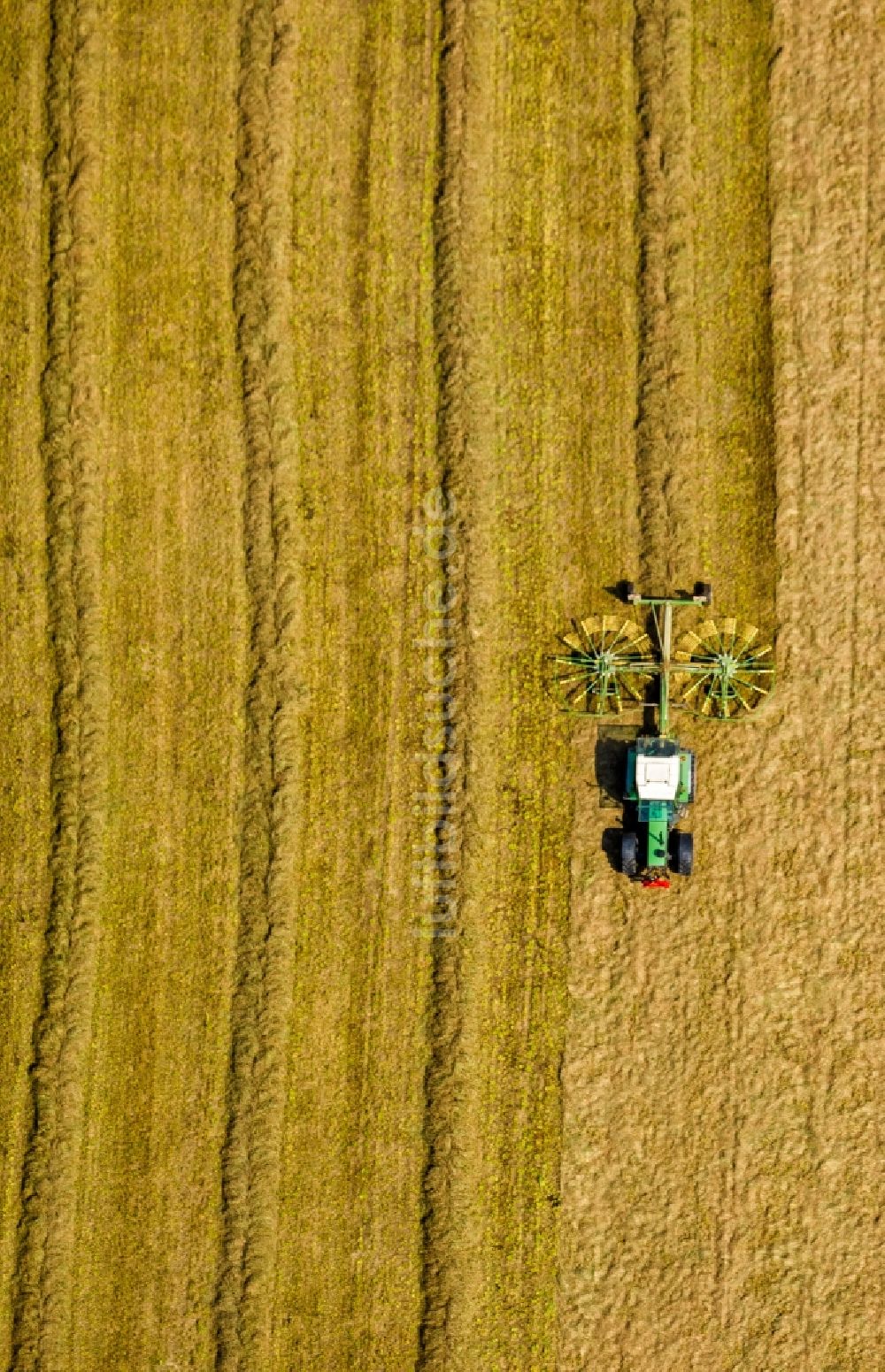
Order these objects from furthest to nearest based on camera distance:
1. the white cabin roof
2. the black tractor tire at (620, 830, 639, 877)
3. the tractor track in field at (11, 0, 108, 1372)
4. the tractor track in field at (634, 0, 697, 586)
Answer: the tractor track in field at (11, 0, 108, 1372), the tractor track in field at (634, 0, 697, 586), the black tractor tire at (620, 830, 639, 877), the white cabin roof

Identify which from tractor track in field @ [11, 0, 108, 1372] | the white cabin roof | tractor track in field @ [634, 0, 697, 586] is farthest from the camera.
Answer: tractor track in field @ [11, 0, 108, 1372]

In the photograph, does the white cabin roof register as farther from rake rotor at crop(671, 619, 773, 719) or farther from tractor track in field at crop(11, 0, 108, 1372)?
tractor track in field at crop(11, 0, 108, 1372)

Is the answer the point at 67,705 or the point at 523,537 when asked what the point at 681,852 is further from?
the point at 67,705

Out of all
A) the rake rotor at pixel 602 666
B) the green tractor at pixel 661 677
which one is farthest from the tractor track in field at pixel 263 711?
the green tractor at pixel 661 677

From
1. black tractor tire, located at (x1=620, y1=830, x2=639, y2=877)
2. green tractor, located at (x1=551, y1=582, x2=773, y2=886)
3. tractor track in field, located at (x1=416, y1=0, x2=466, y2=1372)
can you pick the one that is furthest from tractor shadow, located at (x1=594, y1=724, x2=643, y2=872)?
tractor track in field, located at (x1=416, y1=0, x2=466, y2=1372)

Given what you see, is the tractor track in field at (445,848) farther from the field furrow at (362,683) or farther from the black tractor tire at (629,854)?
the black tractor tire at (629,854)

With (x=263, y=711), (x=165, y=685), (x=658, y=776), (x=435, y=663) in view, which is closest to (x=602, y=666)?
(x=658, y=776)
